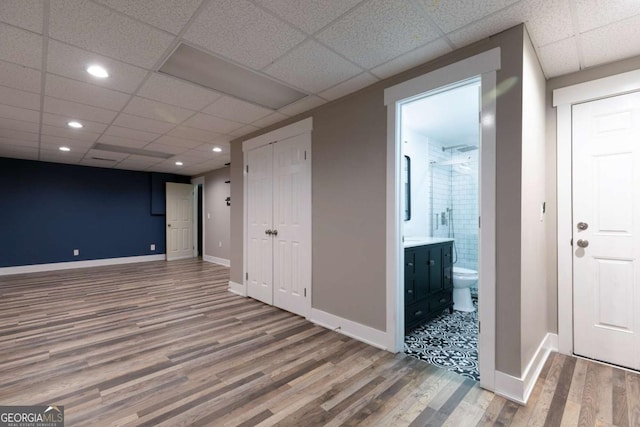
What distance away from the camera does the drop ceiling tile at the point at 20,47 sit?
1877 millimetres

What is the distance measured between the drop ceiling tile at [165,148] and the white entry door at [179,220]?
9.71 ft

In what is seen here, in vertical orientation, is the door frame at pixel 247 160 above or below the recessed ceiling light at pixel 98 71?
below

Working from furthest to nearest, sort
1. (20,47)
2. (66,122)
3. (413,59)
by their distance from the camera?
(66,122), (413,59), (20,47)

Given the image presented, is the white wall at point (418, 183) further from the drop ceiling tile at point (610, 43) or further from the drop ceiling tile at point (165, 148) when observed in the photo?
the drop ceiling tile at point (165, 148)

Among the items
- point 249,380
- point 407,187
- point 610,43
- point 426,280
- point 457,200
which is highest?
point 610,43

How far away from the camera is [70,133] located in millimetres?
4168

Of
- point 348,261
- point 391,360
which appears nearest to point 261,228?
point 348,261

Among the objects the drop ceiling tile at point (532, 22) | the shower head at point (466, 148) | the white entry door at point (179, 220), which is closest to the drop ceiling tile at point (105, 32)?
the drop ceiling tile at point (532, 22)

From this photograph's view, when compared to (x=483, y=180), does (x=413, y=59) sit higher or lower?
higher

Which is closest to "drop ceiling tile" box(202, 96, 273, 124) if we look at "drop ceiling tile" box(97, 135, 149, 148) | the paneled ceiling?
the paneled ceiling

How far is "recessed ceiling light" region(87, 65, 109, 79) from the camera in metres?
2.34

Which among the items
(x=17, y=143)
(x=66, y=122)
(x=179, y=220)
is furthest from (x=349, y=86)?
(x=179, y=220)

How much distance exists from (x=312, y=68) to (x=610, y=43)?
2071mm

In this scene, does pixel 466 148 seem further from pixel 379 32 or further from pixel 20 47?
pixel 20 47
